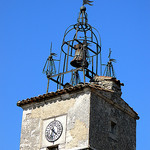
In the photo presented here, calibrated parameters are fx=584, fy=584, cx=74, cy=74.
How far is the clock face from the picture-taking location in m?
30.0

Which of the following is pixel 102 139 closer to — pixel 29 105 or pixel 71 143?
pixel 71 143

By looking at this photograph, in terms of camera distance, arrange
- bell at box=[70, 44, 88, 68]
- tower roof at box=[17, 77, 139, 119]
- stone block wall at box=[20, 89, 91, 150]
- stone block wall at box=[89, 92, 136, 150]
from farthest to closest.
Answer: bell at box=[70, 44, 88, 68] → tower roof at box=[17, 77, 139, 119] → stone block wall at box=[89, 92, 136, 150] → stone block wall at box=[20, 89, 91, 150]

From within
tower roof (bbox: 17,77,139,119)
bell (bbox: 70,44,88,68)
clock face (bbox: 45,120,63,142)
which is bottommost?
clock face (bbox: 45,120,63,142)

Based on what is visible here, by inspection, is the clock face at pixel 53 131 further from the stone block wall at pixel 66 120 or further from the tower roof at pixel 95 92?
the tower roof at pixel 95 92

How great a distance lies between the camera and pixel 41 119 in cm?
3106

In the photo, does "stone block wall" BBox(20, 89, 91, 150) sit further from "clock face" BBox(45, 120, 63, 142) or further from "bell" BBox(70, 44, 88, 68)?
"bell" BBox(70, 44, 88, 68)

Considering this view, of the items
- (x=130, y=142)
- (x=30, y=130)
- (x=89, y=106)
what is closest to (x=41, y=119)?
(x=30, y=130)

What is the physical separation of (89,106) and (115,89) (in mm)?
2856

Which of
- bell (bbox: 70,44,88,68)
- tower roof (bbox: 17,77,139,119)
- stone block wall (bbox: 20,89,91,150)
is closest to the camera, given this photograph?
stone block wall (bbox: 20,89,91,150)

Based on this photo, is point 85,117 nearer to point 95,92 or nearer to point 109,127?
point 95,92

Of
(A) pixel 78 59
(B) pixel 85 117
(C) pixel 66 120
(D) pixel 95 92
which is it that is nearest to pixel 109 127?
(B) pixel 85 117

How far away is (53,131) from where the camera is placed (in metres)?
30.2

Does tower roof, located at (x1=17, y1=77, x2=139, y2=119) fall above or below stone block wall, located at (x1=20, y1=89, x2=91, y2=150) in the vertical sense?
above

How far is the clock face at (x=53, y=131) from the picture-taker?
30031 millimetres
